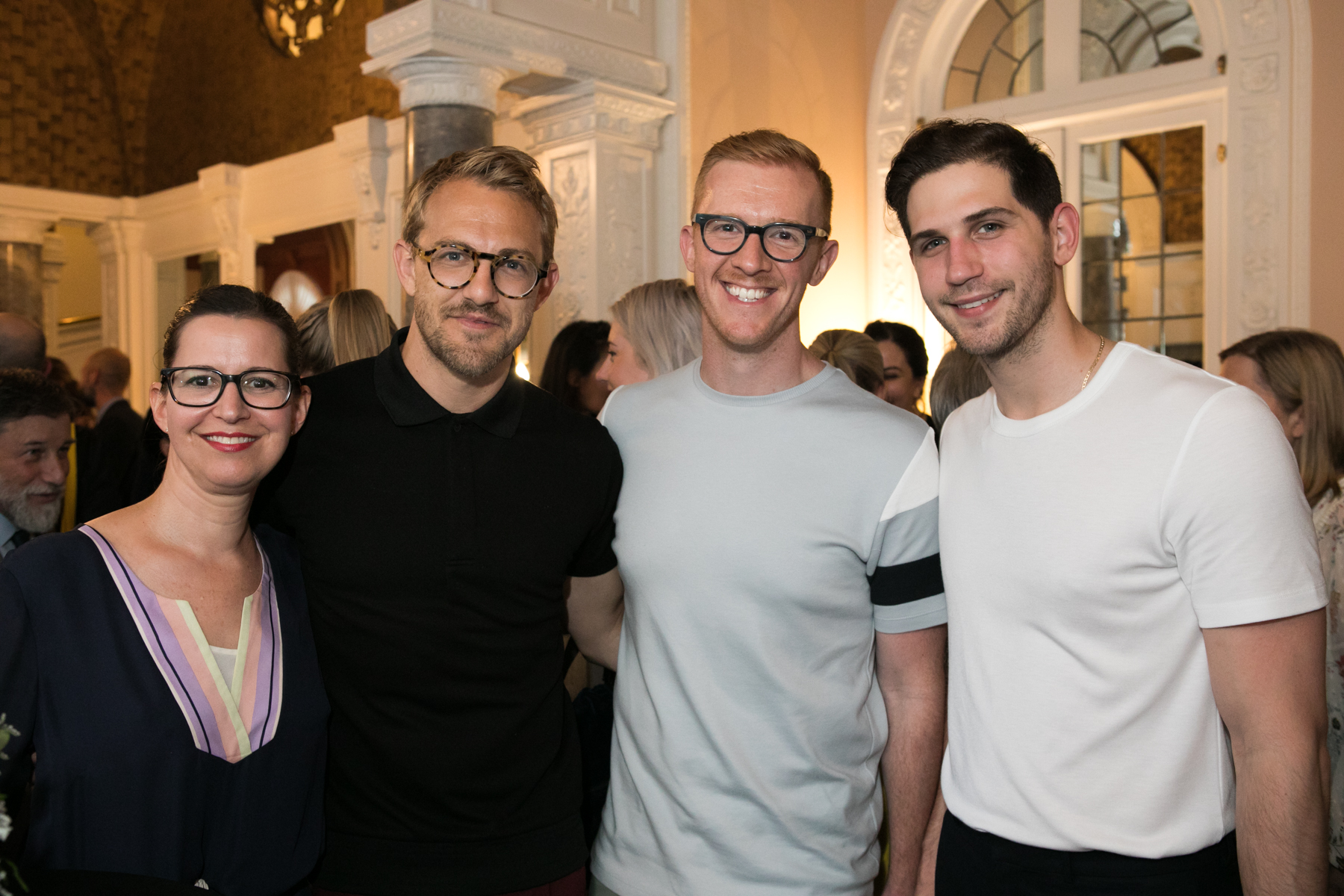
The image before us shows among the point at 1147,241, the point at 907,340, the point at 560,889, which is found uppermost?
the point at 1147,241

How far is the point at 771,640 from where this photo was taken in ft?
6.00

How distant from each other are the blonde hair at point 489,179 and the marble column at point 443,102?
383cm

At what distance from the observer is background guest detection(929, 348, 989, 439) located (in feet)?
10.3

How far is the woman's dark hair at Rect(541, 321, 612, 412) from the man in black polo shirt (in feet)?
8.38

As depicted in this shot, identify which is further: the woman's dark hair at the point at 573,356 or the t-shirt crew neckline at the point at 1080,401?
the woman's dark hair at the point at 573,356

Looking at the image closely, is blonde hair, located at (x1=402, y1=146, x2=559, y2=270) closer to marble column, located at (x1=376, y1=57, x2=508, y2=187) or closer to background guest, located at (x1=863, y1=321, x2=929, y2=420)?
background guest, located at (x1=863, y1=321, x2=929, y2=420)

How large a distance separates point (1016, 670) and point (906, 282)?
643 centimetres

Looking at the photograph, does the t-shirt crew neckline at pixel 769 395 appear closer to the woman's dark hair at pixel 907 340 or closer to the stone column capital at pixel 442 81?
the woman's dark hair at pixel 907 340

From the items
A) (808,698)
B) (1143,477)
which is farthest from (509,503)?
(1143,477)

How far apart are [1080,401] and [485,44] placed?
4.93 metres

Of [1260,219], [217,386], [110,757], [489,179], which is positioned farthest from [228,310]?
[1260,219]

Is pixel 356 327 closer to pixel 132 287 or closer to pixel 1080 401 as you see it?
pixel 1080 401

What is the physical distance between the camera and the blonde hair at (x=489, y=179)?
2.00 metres

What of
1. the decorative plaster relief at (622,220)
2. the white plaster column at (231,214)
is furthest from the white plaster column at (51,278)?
the decorative plaster relief at (622,220)
